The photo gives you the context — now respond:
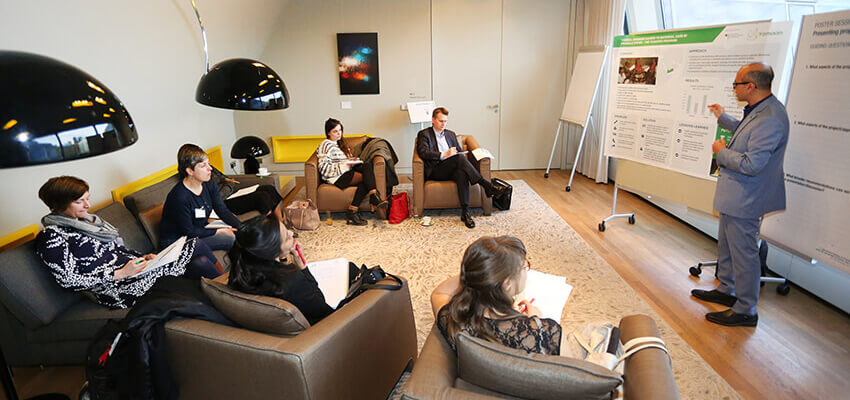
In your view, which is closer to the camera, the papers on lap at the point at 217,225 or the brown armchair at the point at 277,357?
the brown armchair at the point at 277,357

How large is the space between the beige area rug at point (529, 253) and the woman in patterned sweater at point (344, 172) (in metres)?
0.22

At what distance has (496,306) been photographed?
61.5 inches

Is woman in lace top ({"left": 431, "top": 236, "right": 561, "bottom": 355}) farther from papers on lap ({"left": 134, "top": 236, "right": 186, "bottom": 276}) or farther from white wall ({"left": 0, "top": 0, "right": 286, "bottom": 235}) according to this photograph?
white wall ({"left": 0, "top": 0, "right": 286, "bottom": 235})

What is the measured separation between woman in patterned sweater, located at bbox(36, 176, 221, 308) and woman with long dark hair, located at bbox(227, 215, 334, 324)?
0.96m

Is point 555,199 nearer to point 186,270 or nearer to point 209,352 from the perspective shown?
point 186,270

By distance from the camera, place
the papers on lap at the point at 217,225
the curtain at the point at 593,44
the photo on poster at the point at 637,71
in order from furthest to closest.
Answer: the curtain at the point at 593,44 → the photo on poster at the point at 637,71 → the papers on lap at the point at 217,225

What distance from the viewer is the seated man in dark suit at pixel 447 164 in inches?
191

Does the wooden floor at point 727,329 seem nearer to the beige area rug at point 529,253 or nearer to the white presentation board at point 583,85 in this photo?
the beige area rug at point 529,253

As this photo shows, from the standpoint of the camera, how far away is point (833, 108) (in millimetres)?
2672

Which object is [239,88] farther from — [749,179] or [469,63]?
[469,63]

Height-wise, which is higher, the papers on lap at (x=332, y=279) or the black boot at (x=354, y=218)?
the papers on lap at (x=332, y=279)

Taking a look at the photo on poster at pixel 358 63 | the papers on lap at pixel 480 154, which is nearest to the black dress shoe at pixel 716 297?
the papers on lap at pixel 480 154

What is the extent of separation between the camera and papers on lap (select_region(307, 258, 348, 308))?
2441 mm

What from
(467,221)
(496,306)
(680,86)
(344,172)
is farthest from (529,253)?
(496,306)
